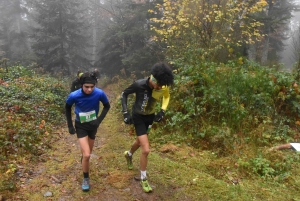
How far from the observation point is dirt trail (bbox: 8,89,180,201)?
4.49 metres

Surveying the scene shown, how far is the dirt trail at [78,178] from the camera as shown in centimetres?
449

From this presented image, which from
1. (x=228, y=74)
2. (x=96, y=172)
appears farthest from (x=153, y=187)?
(x=228, y=74)

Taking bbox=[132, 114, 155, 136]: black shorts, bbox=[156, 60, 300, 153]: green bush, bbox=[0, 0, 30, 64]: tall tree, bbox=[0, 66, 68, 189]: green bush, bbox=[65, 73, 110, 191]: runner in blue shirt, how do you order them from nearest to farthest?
1. bbox=[65, 73, 110, 191]: runner in blue shirt
2. bbox=[132, 114, 155, 136]: black shorts
3. bbox=[0, 66, 68, 189]: green bush
4. bbox=[156, 60, 300, 153]: green bush
5. bbox=[0, 0, 30, 64]: tall tree

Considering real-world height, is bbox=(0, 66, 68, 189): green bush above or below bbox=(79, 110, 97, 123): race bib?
below

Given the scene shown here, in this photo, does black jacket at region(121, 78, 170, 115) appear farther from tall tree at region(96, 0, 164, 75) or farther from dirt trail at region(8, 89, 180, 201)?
tall tree at region(96, 0, 164, 75)

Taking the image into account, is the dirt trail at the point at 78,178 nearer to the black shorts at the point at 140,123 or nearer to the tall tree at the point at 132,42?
the black shorts at the point at 140,123

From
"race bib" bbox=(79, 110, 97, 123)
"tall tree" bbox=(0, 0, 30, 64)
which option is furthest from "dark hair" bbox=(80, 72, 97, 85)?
"tall tree" bbox=(0, 0, 30, 64)

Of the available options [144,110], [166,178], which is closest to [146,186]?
[166,178]

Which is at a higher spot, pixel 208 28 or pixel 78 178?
pixel 208 28

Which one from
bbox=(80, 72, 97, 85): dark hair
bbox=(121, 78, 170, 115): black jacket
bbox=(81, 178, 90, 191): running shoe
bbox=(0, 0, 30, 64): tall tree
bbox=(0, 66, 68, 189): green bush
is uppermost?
bbox=(80, 72, 97, 85): dark hair

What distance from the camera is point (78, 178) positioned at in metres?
5.15

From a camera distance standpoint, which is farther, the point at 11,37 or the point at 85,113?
the point at 11,37

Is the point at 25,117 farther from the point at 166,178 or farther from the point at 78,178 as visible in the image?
the point at 166,178

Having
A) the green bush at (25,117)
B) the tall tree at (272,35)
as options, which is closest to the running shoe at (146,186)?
the green bush at (25,117)
